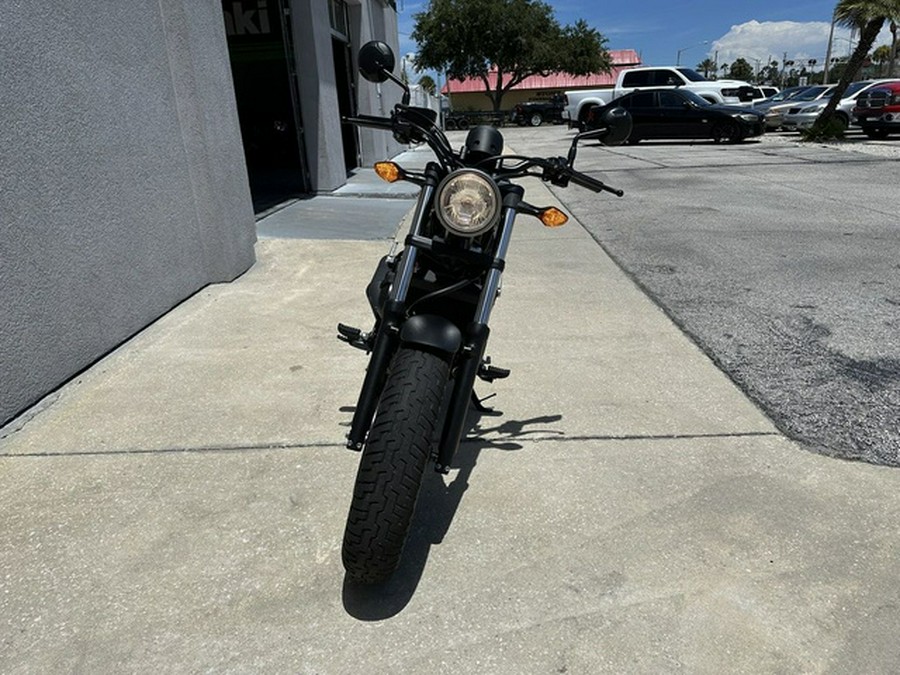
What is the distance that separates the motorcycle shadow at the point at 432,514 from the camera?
206cm

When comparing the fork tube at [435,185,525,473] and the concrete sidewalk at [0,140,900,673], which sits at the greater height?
the fork tube at [435,185,525,473]

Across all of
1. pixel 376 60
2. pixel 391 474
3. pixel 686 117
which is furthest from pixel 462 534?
pixel 686 117

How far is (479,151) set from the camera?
239 centimetres

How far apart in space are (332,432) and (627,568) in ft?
5.04

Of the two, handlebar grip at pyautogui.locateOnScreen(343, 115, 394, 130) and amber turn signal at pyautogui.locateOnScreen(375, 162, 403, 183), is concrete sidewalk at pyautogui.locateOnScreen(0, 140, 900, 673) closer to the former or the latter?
amber turn signal at pyautogui.locateOnScreen(375, 162, 403, 183)

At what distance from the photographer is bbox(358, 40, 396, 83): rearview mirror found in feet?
8.98

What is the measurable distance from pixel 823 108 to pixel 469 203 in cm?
2277

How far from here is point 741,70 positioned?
4358 inches

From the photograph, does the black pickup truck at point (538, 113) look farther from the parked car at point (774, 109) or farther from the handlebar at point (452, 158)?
the handlebar at point (452, 158)

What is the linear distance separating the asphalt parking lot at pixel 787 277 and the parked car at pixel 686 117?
6.26 metres

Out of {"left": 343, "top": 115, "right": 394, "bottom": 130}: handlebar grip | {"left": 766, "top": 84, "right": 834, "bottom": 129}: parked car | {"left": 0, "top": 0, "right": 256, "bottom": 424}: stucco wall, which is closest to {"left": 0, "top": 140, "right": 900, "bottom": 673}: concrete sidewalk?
{"left": 0, "top": 0, "right": 256, "bottom": 424}: stucco wall

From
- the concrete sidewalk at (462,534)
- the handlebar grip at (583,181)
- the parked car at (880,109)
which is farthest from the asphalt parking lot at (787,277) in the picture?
the parked car at (880,109)

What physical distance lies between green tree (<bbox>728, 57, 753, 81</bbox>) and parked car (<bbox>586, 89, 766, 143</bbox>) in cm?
10418

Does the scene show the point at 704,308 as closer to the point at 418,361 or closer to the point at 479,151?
the point at 479,151
